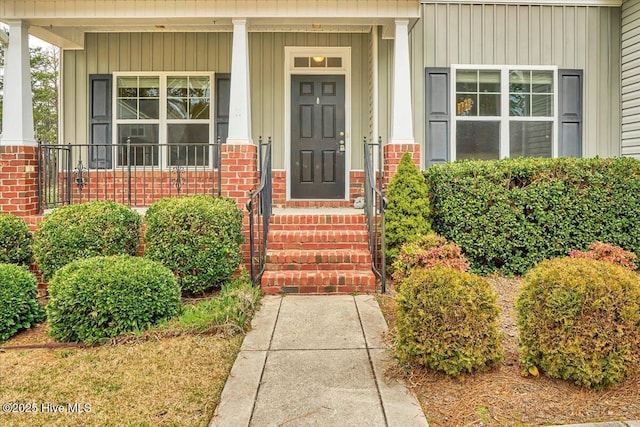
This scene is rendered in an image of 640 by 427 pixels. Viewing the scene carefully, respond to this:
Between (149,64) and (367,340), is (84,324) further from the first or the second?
(149,64)

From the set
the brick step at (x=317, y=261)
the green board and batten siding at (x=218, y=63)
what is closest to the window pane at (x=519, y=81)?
the green board and batten siding at (x=218, y=63)

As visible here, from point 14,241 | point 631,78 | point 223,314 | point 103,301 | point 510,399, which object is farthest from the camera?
point 631,78

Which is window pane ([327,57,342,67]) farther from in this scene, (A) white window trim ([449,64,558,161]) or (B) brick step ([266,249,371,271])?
(B) brick step ([266,249,371,271])

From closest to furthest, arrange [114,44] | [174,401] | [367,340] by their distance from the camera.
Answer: [174,401] → [367,340] → [114,44]

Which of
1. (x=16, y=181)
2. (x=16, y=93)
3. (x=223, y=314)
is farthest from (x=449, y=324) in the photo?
(x=16, y=93)

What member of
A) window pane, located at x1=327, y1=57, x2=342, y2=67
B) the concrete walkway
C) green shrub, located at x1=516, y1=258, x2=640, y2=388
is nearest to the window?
window pane, located at x1=327, y1=57, x2=342, y2=67

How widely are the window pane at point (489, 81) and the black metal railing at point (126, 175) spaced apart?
13.1ft

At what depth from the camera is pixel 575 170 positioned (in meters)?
5.50

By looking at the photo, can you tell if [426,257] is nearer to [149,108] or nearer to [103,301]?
[103,301]

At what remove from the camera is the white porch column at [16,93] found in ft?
18.9

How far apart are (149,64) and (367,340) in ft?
19.5

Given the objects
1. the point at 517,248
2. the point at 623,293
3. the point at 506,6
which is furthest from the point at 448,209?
the point at 506,6

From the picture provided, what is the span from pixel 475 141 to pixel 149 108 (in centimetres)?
510

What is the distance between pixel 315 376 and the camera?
120 inches
